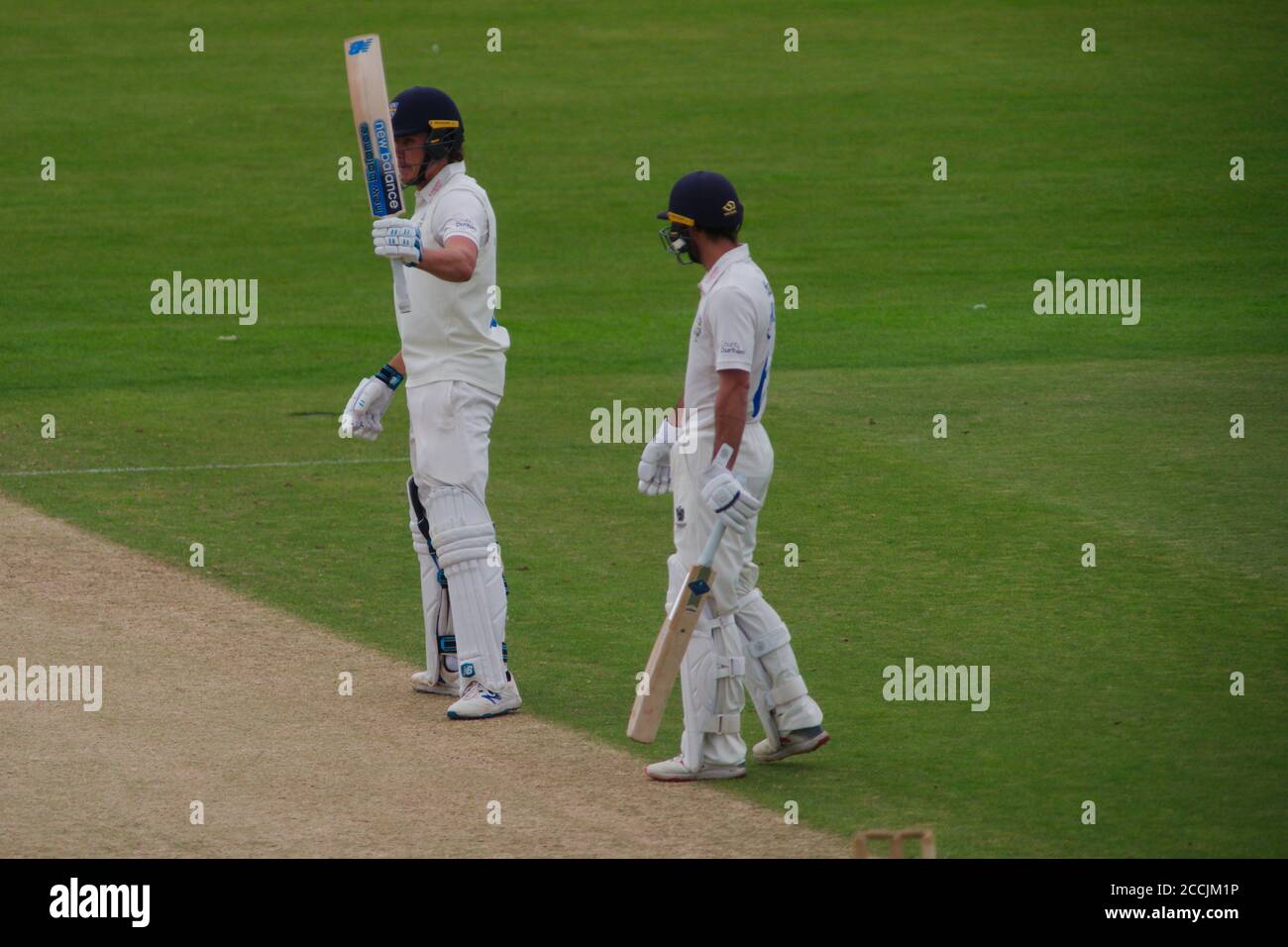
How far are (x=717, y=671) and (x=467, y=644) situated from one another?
4.86ft

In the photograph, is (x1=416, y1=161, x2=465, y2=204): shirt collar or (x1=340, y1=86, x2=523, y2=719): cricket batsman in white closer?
(x1=340, y1=86, x2=523, y2=719): cricket batsman in white

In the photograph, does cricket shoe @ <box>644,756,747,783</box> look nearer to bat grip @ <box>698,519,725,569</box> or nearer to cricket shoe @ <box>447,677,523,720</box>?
bat grip @ <box>698,519,725,569</box>

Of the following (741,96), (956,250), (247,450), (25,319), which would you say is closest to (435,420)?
(247,450)

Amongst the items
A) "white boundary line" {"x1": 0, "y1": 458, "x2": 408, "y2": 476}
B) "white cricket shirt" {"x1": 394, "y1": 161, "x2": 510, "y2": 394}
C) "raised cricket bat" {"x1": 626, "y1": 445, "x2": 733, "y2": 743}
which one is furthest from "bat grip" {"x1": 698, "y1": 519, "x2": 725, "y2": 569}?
"white boundary line" {"x1": 0, "y1": 458, "x2": 408, "y2": 476}

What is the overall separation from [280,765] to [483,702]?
41.3 inches

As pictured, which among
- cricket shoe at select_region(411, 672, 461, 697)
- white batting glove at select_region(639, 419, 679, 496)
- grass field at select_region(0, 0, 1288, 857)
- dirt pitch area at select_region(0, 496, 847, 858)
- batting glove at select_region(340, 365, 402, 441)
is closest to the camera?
dirt pitch area at select_region(0, 496, 847, 858)

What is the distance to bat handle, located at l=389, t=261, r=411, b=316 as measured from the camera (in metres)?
8.48

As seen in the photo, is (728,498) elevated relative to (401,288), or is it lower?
Answer: lower

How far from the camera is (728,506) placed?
301 inches

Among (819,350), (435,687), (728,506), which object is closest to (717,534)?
(728,506)

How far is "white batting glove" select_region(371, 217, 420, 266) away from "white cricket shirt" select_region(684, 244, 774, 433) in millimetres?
1230

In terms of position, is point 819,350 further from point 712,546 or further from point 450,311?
point 712,546

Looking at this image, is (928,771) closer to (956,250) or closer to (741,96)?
(956,250)
